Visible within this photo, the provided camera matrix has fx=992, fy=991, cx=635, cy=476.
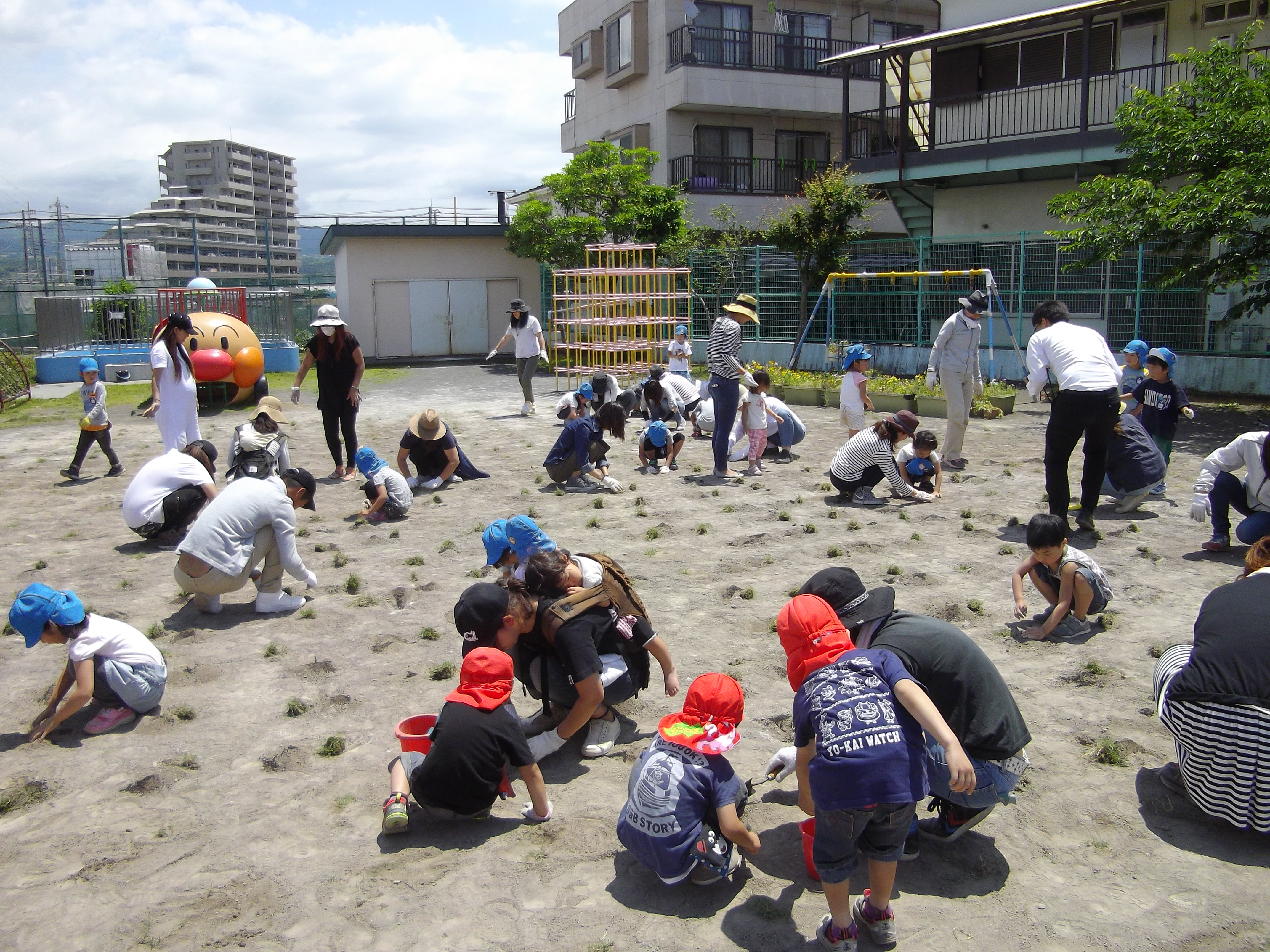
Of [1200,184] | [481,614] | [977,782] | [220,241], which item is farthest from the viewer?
[220,241]

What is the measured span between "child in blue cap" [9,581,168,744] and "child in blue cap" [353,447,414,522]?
3.91 m

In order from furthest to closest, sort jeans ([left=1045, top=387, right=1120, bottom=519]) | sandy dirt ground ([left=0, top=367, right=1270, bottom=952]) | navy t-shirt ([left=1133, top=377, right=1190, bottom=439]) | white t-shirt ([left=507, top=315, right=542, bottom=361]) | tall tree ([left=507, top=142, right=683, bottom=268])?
1. tall tree ([left=507, top=142, right=683, bottom=268])
2. white t-shirt ([left=507, top=315, right=542, bottom=361])
3. navy t-shirt ([left=1133, top=377, right=1190, bottom=439])
4. jeans ([left=1045, top=387, right=1120, bottom=519])
5. sandy dirt ground ([left=0, top=367, right=1270, bottom=952])

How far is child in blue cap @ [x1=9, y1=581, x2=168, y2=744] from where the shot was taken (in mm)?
4664

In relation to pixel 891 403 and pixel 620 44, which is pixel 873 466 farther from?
pixel 620 44

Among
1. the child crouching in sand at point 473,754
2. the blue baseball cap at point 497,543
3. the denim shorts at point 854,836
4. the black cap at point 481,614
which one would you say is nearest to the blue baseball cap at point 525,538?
the blue baseball cap at point 497,543

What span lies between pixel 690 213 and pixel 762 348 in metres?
8.49

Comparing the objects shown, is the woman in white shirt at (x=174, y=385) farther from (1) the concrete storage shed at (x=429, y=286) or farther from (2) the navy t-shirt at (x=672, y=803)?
(1) the concrete storage shed at (x=429, y=286)

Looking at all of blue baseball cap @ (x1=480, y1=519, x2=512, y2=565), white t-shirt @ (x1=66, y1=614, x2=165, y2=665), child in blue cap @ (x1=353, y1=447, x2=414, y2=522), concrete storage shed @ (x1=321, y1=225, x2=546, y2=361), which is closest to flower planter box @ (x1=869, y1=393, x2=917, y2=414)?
child in blue cap @ (x1=353, y1=447, x2=414, y2=522)

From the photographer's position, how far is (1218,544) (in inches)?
292

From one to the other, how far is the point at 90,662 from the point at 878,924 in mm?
3809

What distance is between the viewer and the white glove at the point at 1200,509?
714 cm

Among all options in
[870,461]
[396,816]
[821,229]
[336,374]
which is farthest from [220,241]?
[396,816]

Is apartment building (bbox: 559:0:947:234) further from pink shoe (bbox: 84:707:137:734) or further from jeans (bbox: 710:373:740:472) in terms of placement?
pink shoe (bbox: 84:707:137:734)

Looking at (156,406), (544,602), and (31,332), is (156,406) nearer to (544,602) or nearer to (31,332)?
(544,602)
